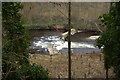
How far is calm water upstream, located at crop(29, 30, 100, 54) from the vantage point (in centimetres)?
2033

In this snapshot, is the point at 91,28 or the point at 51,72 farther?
the point at 91,28

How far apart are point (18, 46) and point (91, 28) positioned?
18.4 meters

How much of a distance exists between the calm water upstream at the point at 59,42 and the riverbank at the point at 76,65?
104 inches

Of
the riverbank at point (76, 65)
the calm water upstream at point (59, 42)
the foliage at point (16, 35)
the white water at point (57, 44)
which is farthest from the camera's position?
the white water at point (57, 44)

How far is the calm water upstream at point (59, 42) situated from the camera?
20.3 meters

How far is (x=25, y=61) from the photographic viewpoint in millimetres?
11141

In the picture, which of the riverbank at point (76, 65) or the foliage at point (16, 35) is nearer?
the foliage at point (16, 35)

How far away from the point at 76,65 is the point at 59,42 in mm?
8338

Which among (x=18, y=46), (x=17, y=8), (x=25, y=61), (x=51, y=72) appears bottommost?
(x=51, y=72)

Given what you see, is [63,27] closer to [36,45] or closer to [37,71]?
[36,45]

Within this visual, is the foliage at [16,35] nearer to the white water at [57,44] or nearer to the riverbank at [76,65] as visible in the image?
the riverbank at [76,65]

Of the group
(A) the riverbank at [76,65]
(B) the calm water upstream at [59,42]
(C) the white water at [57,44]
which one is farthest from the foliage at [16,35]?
(C) the white water at [57,44]

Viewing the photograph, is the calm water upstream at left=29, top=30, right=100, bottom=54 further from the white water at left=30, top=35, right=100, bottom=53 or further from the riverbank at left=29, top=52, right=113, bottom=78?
the riverbank at left=29, top=52, right=113, bottom=78

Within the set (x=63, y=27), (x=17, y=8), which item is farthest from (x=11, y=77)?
(x=63, y=27)
